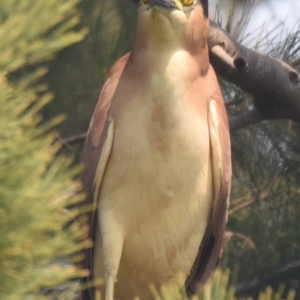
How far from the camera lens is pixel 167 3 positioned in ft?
8.36

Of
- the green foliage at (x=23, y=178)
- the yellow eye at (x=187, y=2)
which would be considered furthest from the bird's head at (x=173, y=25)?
the green foliage at (x=23, y=178)

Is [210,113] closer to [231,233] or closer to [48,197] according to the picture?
[231,233]

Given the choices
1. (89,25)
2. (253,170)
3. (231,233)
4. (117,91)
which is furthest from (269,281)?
(89,25)

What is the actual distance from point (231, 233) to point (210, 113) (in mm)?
625

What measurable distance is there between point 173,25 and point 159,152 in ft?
1.37

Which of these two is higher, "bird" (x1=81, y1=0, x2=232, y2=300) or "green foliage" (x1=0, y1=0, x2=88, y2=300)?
"green foliage" (x1=0, y1=0, x2=88, y2=300)

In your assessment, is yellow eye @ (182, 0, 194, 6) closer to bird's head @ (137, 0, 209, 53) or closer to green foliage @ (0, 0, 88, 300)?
bird's head @ (137, 0, 209, 53)

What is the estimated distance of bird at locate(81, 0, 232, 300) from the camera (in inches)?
107

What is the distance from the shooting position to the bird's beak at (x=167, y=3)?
251 cm

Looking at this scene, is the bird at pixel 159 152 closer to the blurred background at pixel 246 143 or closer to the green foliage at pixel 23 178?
the blurred background at pixel 246 143

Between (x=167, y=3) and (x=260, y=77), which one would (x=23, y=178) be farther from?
(x=260, y=77)

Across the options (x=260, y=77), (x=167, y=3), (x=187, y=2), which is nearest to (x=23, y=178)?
(x=167, y=3)

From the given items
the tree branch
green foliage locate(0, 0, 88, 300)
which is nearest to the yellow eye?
the tree branch

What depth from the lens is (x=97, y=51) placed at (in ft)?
9.48
